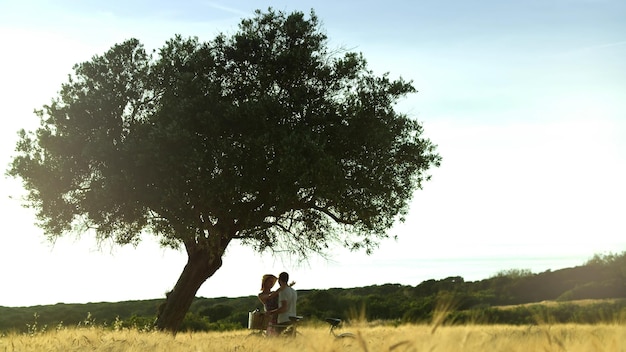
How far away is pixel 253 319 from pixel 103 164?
9229 millimetres

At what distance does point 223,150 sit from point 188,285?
6399mm

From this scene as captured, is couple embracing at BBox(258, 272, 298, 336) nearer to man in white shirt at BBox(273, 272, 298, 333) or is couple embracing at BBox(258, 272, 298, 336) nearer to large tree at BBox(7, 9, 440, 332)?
man in white shirt at BBox(273, 272, 298, 333)

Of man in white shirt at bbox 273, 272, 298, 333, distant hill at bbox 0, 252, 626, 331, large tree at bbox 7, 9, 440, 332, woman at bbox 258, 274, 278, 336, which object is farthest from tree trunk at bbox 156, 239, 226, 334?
man in white shirt at bbox 273, 272, 298, 333

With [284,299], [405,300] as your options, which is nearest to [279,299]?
[284,299]

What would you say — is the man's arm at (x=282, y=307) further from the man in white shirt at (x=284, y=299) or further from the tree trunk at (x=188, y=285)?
the tree trunk at (x=188, y=285)

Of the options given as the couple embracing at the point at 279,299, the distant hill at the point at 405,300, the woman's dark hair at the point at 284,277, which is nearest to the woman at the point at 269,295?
the couple embracing at the point at 279,299

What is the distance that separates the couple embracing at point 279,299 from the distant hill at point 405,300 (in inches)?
659

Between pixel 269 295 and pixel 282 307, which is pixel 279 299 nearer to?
pixel 282 307

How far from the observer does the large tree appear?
73.5 ft

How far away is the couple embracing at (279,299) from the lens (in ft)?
54.5

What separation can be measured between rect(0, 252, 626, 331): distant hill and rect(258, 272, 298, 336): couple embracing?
16735 mm

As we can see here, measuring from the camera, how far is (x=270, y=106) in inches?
891

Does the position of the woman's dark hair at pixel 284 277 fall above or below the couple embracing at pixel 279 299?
above

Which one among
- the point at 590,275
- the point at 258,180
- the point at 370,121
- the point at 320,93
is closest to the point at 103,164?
the point at 258,180
